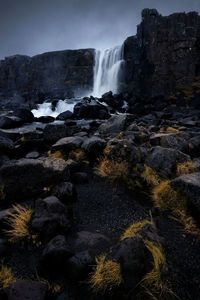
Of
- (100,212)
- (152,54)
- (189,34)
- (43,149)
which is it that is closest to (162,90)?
(152,54)

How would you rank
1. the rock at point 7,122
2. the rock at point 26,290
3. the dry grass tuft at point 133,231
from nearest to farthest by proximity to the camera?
the rock at point 26,290, the dry grass tuft at point 133,231, the rock at point 7,122

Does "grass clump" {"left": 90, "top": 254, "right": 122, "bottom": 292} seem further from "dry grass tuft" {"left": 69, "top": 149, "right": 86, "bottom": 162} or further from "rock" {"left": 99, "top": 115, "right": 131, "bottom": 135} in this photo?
"rock" {"left": 99, "top": 115, "right": 131, "bottom": 135}

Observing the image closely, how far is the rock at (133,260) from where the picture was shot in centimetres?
179

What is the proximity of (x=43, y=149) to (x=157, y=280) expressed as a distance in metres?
6.27

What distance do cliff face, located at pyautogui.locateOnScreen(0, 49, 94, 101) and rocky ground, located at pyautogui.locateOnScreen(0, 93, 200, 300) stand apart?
38802 millimetres

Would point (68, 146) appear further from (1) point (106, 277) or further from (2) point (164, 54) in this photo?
(2) point (164, 54)

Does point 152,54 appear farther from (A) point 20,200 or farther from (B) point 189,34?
(A) point 20,200

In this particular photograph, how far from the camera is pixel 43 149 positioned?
706cm

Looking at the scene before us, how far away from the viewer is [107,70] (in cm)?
3503

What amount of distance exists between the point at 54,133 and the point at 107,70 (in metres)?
32.1

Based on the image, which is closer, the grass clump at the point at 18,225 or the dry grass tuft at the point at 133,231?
the dry grass tuft at the point at 133,231

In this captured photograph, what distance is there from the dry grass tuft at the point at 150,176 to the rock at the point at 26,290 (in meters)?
2.85

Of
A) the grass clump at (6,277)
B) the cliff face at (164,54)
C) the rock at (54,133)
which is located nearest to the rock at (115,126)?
the rock at (54,133)

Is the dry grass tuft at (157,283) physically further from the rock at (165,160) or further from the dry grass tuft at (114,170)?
the dry grass tuft at (114,170)
